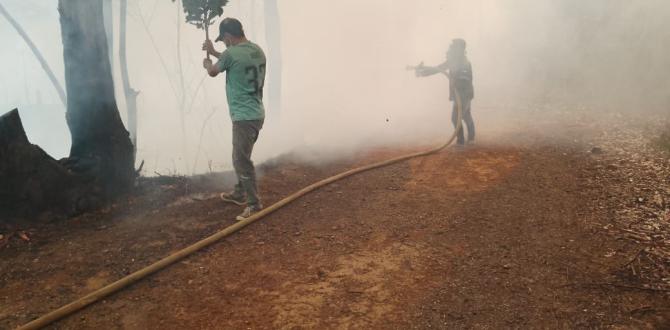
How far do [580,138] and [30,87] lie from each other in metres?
39.8

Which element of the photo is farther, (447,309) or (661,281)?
(661,281)

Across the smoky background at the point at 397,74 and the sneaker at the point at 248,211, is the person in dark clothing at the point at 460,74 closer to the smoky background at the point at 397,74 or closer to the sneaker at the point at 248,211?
the smoky background at the point at 397,74

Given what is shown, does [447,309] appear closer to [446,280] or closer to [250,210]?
[446,280]

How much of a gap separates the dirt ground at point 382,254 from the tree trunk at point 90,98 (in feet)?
1.74

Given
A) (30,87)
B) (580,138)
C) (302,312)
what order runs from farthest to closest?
(30,87) → (580,138) → (302,312)

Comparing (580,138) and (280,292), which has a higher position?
(580,138)

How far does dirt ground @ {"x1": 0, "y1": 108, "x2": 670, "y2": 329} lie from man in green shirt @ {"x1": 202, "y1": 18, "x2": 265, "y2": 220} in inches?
21.8

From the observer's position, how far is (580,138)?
28.1ft

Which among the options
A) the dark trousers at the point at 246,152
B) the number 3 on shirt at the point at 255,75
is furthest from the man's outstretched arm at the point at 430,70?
the dark trousers at the point at 246,152

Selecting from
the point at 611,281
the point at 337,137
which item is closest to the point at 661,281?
the point at 611,281

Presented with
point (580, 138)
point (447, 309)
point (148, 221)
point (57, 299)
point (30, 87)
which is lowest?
point (447, 309)

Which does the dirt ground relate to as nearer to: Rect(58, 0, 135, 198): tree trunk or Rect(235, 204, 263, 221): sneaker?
Rect(235, 204, 263, 221): sneaker

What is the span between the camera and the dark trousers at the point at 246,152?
5.20m

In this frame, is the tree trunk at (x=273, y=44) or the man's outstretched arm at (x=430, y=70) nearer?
the man's outstretched arm at (x=430, y=70)
